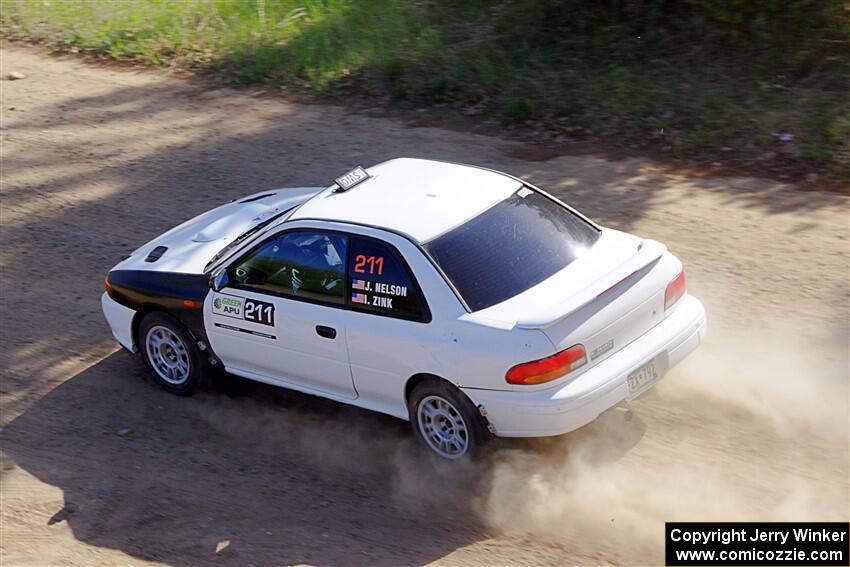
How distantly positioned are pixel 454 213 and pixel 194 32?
1094cm

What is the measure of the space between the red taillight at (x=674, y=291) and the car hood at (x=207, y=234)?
9.79ft

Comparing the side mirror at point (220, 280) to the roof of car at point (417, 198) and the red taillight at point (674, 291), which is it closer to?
the roof of car at point (417, 198)

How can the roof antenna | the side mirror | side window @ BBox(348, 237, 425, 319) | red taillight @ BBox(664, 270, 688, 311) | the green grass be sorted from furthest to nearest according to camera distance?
the green grass < the side mirror < the roof antenna < red taillight @ BBox(664, 270, 688, 311) < side window @ BBox(348, 237, 425, 319)

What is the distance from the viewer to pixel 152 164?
12.4 metres

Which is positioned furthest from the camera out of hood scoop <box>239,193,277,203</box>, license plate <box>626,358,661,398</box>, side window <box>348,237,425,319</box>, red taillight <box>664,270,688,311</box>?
hood scoop <box>239,193,277,203</box>

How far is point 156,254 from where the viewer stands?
26.1 ft

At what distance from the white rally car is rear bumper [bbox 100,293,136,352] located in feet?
1.22

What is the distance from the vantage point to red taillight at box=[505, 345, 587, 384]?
592 centimetres

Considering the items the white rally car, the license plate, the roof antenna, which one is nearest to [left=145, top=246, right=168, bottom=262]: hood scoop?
the white rally car

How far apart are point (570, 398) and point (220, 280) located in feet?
8.97

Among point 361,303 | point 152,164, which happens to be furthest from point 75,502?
point 152,164

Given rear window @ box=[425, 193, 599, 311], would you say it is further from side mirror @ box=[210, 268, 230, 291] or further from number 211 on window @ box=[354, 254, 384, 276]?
side mirror @ box=[210, 268, 230, 291]

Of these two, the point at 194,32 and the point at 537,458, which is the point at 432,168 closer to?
the point at 537,458

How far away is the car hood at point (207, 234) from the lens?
25.3ft
